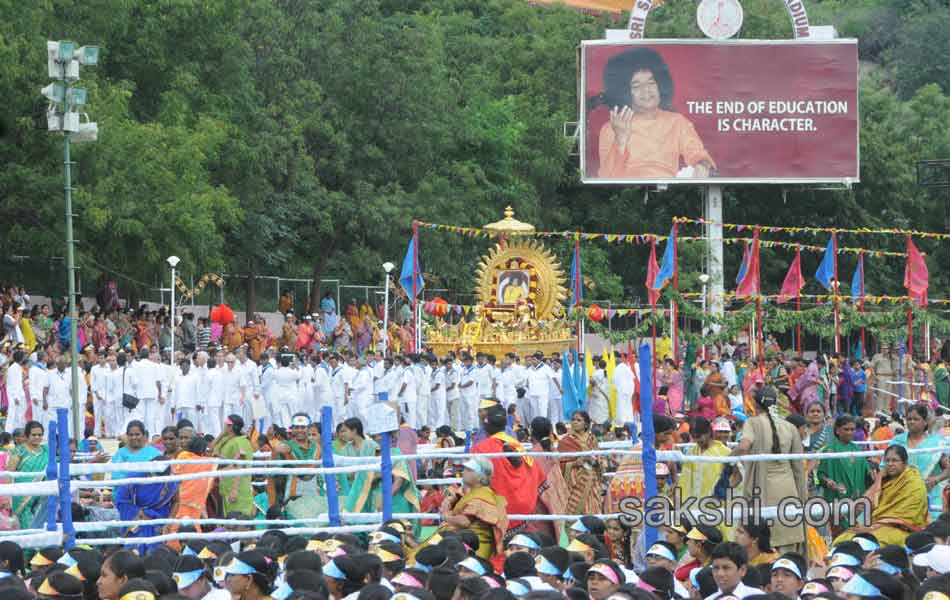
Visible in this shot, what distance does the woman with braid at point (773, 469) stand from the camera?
491 inches

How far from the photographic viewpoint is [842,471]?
539 inches

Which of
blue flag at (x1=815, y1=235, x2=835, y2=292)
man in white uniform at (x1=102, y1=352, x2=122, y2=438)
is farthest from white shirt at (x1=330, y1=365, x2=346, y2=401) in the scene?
blue flag at (x1=815, y1=235, x2=835, y2=292)

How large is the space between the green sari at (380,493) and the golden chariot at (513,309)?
19505 millimetres

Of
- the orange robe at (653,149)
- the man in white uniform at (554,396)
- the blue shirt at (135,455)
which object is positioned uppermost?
the orange robe at (653,149)

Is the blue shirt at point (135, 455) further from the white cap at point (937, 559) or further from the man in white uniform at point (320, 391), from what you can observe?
the man in white uniform at point (320, 391)

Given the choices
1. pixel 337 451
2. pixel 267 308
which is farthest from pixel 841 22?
pixel 337 451

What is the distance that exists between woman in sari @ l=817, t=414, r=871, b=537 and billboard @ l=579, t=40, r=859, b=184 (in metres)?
27.7

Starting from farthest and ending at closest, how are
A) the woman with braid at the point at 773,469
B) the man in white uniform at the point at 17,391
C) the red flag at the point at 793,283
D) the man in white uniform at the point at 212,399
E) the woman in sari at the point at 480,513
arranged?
the red flag at the point at 793,283, the man in white uniform at the point at 212,399, the man in white uniform at the point at 17,391, the woman with braid at the point at 773,469, the woman in sari at the point at 480,513

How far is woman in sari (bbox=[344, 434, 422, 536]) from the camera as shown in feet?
44.4

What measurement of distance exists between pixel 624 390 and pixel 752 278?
4.68m

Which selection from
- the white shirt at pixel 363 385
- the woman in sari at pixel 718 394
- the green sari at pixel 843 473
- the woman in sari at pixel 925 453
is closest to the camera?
the woman in sari at pixel 925 453

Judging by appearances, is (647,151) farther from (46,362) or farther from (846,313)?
(46,362)

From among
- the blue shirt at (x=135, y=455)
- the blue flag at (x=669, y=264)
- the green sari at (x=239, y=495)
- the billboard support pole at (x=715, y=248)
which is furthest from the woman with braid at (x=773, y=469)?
the billboard support pole at (x=715, y=248)

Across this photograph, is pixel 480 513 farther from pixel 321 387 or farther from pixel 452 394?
pixel 452 394
